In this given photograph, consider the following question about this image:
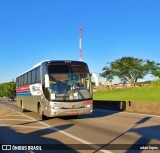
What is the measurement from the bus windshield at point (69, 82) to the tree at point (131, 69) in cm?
9035

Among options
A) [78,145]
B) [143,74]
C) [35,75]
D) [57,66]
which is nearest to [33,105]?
[35,75]

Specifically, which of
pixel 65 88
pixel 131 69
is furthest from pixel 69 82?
pixel 131 69

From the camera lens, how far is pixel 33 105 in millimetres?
25688

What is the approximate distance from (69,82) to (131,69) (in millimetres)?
93715

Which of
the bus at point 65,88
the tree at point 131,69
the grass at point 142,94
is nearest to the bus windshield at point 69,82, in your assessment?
the bus at point 65,88

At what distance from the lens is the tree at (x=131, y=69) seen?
367 ft

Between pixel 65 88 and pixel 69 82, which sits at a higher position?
pixel 69 82

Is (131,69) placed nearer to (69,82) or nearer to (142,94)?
(142,94)

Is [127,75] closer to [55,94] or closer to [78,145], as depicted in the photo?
[55,94]

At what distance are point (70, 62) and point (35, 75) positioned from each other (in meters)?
3.68

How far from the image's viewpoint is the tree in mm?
112000

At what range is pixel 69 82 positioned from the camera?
67.3ft

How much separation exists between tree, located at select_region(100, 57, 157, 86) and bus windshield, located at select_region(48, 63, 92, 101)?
90.3m

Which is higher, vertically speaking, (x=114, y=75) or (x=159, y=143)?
(x=114, y=75)
